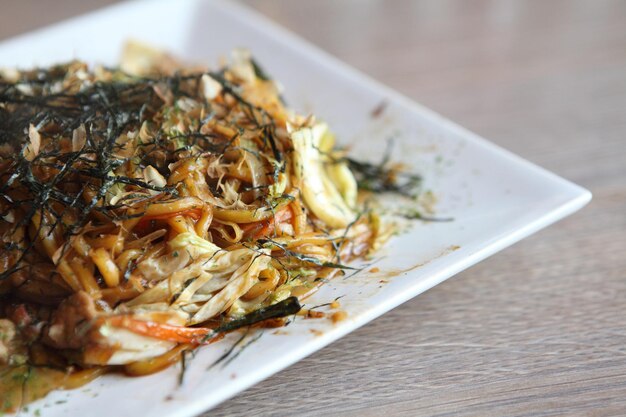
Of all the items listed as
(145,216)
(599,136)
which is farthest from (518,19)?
(145,216)

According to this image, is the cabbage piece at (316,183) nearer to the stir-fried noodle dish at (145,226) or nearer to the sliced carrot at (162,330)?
the stir-fried noodle dish at (145,226)

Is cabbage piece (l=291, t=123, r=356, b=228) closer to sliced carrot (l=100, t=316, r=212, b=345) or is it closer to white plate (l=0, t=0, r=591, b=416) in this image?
white plate (l=0, t=0, r=591, b=416)

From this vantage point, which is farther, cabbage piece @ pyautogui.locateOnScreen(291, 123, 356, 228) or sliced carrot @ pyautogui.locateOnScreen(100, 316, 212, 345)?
cabbage piece @ pyautogui.locateOnScreen(291, 123, 356, 228)

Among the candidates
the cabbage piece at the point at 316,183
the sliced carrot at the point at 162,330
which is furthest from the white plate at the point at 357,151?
the cabbage piece at the point at 316,183

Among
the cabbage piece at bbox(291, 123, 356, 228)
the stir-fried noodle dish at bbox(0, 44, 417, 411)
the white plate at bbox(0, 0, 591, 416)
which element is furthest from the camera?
the cabbage piece at bbox(291, 123, 356, 228)

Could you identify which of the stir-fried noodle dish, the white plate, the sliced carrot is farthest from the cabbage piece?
the sliced carrot
